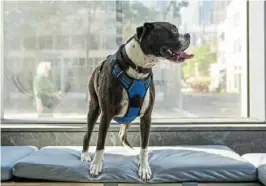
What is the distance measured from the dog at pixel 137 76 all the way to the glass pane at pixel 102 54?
3.32ft

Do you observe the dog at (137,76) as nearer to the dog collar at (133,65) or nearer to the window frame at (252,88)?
the dog collar at (133,65)

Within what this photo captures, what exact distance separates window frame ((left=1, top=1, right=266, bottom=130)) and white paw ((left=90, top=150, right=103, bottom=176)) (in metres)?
0.86

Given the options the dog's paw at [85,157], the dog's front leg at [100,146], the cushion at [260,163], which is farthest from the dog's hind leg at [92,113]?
the cushion at [260,163]

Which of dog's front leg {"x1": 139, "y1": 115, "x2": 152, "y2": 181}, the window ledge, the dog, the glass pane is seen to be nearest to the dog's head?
the dog

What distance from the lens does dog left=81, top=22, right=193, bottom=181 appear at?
2041mm

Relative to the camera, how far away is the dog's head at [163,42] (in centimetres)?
203

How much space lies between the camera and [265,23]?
9.87 feet

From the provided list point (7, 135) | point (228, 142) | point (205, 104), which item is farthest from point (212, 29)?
point (7, 135)

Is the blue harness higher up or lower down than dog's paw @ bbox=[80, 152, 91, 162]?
higher up

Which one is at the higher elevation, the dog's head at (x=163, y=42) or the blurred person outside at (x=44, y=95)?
the dog's head at (x=163, y=42)

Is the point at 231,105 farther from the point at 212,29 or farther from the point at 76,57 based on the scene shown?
the point at 76,57

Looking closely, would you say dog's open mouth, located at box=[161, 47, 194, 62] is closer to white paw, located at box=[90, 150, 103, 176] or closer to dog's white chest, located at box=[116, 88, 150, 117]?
dog's white chest, located at box=[116, 88, 150, 117]

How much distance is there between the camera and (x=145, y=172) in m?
2.14

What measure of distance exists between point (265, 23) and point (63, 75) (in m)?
1.71
